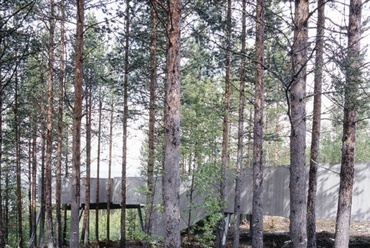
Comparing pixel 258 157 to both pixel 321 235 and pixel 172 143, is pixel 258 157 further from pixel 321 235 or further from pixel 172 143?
pixel 321 235

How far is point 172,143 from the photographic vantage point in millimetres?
5375

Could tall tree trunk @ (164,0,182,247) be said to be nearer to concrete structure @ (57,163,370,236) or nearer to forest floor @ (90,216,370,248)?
concrete structure @ (57,163,370,236)

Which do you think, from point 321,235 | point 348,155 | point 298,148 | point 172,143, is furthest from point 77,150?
point 321,235

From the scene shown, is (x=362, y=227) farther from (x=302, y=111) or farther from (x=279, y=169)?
(x=302, y=111)

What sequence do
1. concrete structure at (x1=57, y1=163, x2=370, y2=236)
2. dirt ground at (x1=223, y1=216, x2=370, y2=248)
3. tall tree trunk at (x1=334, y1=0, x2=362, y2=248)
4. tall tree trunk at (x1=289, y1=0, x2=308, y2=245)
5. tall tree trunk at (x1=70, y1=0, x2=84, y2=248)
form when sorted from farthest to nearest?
dirt ground at (x1=223, y1=216, x2=370, y2=248) < concrete structure at (x1=57, y1=163, x2=370, y2=236) < tall tree trunk at (x1=70, y1=0, x2=84, y2=248) < tall tree trunk at (x1=334, y1=0, x2=362, y2=248) < tall tree trunk at (x1=289, y1=0, x2=308, y2=245)

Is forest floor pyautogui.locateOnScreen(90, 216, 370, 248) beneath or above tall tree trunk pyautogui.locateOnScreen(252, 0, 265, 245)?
beneath

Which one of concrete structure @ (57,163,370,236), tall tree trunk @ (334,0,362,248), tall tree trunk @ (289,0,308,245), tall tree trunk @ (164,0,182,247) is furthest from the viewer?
concrete structure @ (57,163,370,236)

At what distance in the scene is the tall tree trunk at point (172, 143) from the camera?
→ 5332mm

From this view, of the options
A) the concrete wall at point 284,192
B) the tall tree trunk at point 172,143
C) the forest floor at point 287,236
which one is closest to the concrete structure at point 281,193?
the concrete wall at point 284,192

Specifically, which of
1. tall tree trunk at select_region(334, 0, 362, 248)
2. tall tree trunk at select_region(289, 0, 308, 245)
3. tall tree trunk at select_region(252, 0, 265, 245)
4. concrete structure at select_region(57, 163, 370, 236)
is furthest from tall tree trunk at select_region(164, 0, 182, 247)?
concrete structure at select_region(57, 163, 370, 236)

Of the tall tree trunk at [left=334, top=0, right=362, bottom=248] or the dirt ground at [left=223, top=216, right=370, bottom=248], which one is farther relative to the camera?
the dirt ground at [left=223, top=216, right=370, bottom=248]

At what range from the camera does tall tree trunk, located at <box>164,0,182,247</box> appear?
5.33 metres

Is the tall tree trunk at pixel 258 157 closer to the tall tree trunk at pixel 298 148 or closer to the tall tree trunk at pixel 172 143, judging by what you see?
the tall tree trunk at pixel 172 143

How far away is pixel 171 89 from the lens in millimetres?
5508
